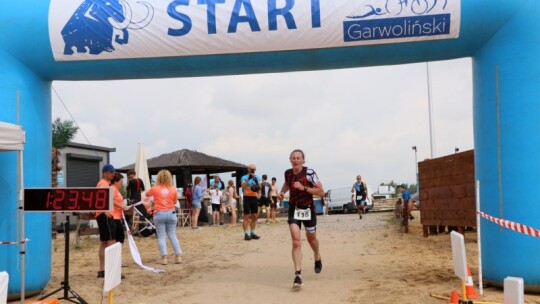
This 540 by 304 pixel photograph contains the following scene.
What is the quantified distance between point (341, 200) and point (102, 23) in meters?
24.5

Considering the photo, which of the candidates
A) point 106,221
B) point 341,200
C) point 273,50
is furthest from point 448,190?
point 341,200

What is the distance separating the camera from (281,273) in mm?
7934

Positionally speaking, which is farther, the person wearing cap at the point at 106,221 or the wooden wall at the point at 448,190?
the wooden wall at the point at 448,190

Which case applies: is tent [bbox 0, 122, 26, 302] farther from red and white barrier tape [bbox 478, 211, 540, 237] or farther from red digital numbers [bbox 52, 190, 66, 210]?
red and white barrier tape [bbox 478, 211, 540, 237]

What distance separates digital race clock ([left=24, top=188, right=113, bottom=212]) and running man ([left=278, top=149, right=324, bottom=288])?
2214 millimetres

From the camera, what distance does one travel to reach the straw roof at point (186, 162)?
21.0m

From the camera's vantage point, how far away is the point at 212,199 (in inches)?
701

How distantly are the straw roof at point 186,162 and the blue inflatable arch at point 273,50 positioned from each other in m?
13.9

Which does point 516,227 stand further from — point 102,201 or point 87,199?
point 87,199

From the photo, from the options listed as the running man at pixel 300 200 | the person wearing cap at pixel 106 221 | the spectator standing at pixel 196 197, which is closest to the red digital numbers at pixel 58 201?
the person wearing cap at pixel 106 221

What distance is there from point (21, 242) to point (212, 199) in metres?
11.8

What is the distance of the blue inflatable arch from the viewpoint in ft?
20.4

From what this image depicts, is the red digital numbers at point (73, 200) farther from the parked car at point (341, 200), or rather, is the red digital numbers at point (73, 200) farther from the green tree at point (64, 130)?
the parked car at point (341, 200)

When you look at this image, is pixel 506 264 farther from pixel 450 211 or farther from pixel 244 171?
pixel 244 171
